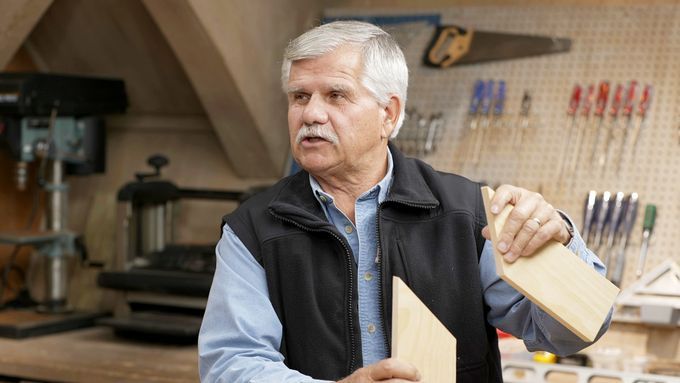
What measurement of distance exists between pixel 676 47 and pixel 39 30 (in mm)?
2400

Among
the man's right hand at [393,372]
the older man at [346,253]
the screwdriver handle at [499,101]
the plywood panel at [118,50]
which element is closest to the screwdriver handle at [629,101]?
the screwdriver handle at [499,101]

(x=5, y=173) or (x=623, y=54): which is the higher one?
(x=623, y=54)

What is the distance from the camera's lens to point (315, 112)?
1.87 metres

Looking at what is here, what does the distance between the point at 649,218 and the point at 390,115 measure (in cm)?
160

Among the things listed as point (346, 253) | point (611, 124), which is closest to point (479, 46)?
point (611, 124)

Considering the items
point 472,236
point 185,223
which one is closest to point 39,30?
point 185,223

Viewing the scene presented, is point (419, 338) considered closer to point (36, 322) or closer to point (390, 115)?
point (390, 115)

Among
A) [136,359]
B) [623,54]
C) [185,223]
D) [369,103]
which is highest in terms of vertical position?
[623,54]

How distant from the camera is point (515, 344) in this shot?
9.74ft

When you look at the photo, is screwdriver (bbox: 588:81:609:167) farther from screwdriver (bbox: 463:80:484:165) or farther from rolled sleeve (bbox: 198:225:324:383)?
rolled sleeve (bbox: 198:225:324:383)

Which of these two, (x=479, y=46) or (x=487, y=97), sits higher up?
(x=479, y=46)

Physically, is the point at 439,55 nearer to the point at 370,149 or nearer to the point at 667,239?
the point at 667,239

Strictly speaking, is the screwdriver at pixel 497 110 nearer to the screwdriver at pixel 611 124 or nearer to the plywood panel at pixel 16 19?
the screwdriver at pixel 611 124

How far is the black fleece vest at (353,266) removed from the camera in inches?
73.2
